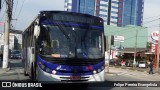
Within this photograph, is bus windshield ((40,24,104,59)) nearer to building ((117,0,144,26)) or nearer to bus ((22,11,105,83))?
bus ((22,11,105,83))

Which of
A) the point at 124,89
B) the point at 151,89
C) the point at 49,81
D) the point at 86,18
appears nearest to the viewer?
the point at 49,81

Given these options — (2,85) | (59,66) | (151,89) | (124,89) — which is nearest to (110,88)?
(124,89)

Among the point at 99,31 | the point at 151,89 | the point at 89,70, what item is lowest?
the point at 151,89

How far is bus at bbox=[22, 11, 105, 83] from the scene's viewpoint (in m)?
13.9

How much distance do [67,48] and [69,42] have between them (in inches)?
10.9

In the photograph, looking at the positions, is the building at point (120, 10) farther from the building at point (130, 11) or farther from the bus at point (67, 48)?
the bus at point (67, 48)

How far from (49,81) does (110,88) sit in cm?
369

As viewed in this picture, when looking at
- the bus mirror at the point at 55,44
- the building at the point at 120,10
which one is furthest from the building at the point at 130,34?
the bus mirror at the point at 55,44

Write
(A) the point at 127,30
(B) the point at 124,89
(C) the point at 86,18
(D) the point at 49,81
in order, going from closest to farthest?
(D) the point at 49,81 → (C) the point at 86,18 → (B) the point at 124,89 → (A) the point at 127,30

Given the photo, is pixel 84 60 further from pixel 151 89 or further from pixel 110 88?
pixel 151 89

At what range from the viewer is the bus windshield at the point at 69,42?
550 inches

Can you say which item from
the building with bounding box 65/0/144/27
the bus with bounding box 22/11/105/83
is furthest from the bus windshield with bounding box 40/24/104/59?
the building with bounding box 65/0/144/27

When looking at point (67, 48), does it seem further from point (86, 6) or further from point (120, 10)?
point (120, 10)

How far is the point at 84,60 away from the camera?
1425 centimetres
